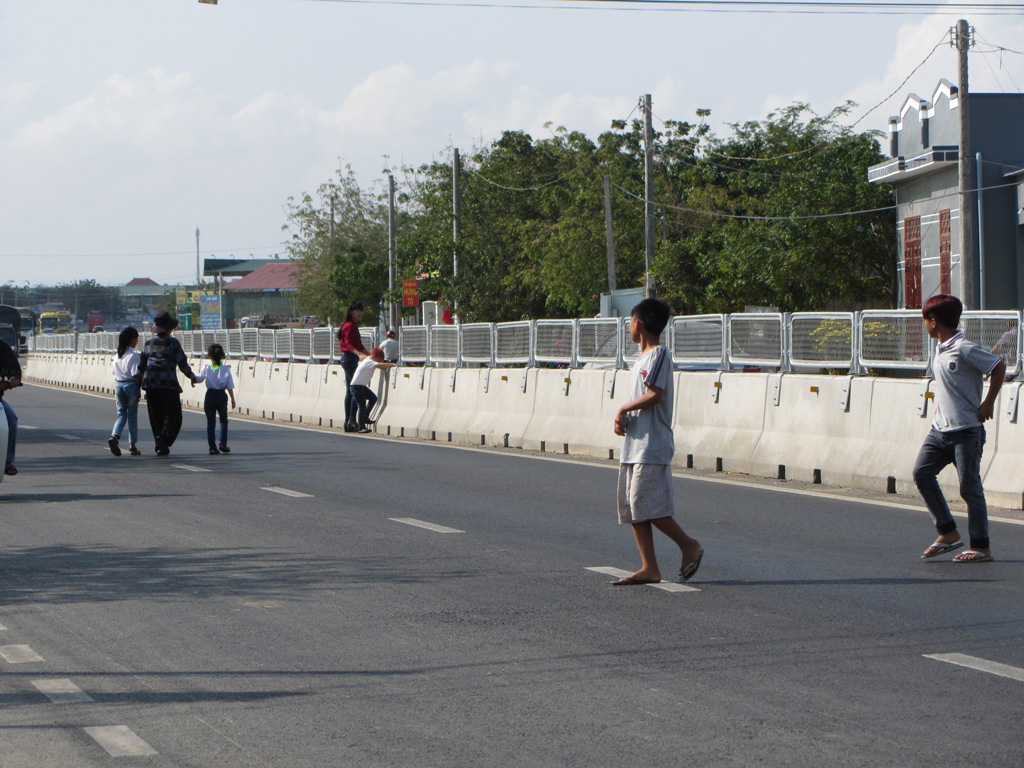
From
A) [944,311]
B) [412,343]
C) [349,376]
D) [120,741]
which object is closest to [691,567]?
[944,311]

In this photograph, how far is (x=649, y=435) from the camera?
8555mm

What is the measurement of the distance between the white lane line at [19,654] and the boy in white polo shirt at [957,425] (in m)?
5.55

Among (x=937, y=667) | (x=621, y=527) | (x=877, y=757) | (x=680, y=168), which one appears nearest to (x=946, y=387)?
(x=621, y=527)

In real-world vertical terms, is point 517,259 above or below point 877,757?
above

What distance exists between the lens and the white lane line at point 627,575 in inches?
341

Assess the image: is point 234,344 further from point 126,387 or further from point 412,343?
point 126,387

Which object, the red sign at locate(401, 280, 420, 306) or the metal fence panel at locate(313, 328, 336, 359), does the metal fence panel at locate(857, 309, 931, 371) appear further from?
the red sign at locate(401, 280, 420, 306)

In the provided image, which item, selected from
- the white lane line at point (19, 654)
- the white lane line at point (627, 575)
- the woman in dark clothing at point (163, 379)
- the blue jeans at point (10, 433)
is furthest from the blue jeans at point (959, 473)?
the woman in dark clothing at point (163, 379)

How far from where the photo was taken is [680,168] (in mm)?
57531

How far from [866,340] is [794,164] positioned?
125ft

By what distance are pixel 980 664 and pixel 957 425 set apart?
3369 millimetres

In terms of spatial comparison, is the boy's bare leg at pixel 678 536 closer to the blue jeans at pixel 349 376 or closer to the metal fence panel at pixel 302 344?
the blue jeans at pixel 349 376

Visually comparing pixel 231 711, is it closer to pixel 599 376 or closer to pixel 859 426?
pixel 859 426

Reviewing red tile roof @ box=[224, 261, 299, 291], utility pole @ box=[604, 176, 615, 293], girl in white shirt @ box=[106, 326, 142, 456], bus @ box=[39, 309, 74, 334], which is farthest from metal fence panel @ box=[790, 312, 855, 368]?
bus @ box=[39, 309, 74, 334]
